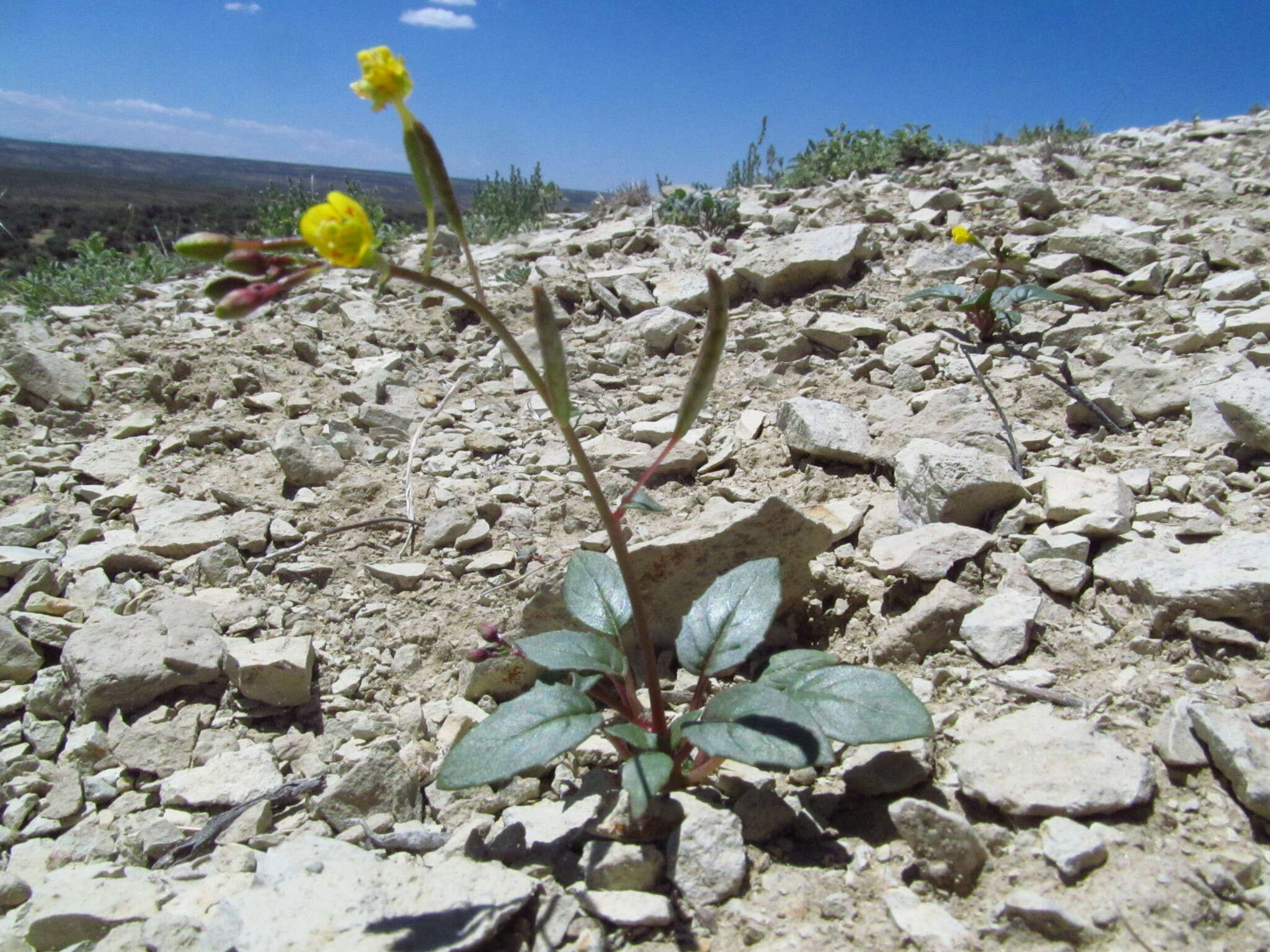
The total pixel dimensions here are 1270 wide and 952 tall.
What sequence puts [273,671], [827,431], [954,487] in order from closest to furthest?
[273,671] → [954,487] → [827,431]

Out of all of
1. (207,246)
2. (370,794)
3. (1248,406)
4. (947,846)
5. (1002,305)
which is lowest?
(370,794)

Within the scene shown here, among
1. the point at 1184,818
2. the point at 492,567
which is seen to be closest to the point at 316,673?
the point at 492,567

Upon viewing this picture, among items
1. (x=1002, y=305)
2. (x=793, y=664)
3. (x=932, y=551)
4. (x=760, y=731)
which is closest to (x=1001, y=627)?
(x=932, y=551)

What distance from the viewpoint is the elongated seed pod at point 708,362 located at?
158 centimetres

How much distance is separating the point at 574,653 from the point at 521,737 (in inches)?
11.8

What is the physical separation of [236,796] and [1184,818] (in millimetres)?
2147

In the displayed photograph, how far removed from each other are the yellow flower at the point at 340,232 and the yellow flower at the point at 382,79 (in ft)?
0.84

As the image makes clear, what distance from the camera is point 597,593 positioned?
221cm

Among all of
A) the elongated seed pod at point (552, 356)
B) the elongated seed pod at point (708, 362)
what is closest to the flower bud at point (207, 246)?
the elongated seed pod at point (552, 356)

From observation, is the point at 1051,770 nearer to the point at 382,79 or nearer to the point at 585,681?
the point at 585,681

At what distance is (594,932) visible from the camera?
1.56m

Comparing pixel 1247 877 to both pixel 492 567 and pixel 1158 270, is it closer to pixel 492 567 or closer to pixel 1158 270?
pixel 492 567

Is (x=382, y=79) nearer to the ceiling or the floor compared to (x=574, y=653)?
nearer to the ceiling

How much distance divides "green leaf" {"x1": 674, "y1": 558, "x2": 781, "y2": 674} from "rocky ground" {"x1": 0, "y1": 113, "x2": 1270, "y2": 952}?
28 centimetres
